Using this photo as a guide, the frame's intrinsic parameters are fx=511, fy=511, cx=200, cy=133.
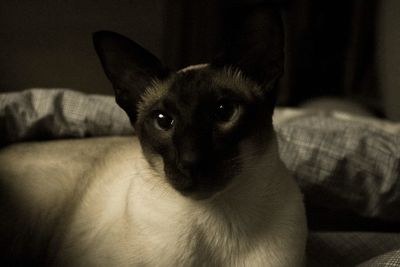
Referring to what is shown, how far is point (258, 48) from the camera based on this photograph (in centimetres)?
106

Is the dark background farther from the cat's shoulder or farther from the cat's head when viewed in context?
the cat's head

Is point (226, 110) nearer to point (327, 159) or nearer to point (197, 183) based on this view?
point (197, 183)

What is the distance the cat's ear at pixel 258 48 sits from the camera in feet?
3.39

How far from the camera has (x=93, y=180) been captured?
1.42 metres

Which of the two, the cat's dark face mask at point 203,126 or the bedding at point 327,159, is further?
the bedding at point 327,159

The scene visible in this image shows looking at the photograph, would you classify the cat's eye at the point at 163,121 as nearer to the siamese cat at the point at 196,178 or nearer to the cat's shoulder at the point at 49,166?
the siamese cat at the point at 196,178

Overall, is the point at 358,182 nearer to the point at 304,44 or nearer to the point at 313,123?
the point at 313,123

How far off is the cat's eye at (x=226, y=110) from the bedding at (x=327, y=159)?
0.64 m

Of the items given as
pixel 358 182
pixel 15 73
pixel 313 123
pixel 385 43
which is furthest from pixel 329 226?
pixel 15 73

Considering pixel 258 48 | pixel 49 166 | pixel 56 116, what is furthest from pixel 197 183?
pixel 56 116

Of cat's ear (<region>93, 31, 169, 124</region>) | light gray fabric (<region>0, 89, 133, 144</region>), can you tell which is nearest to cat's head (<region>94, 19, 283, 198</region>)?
cat's ear (<region>93, 31, 169, 124</region>)

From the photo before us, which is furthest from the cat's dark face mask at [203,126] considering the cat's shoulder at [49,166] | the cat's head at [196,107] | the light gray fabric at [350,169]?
the light gray fabric at [350,169]

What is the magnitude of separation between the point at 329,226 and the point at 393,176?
282mm

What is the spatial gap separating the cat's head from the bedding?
583 mm
